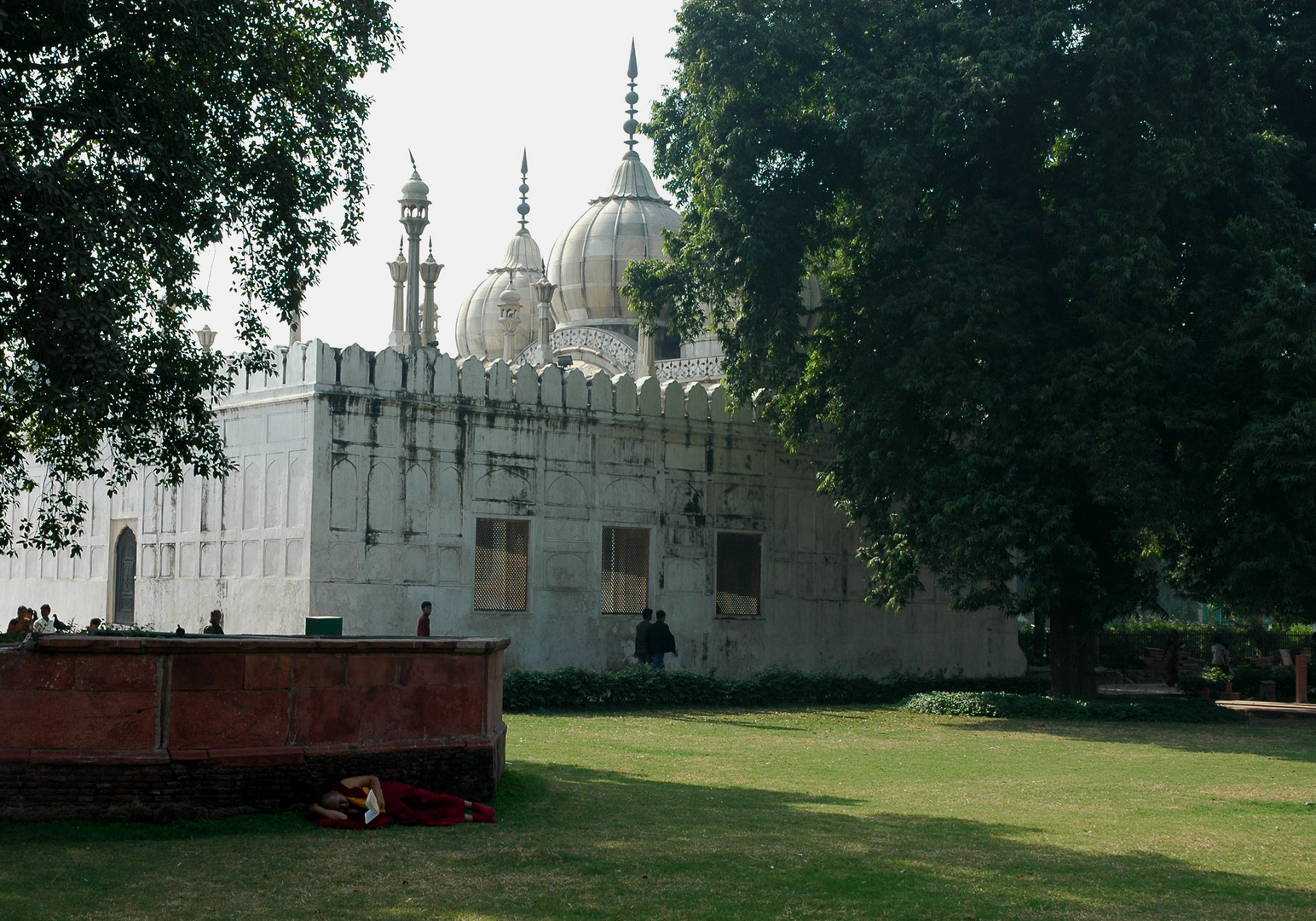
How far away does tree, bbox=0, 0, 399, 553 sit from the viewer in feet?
31.4

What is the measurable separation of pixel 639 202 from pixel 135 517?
16386 millimetres

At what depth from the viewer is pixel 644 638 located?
19641mm

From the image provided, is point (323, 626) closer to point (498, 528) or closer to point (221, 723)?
point (498, 528)

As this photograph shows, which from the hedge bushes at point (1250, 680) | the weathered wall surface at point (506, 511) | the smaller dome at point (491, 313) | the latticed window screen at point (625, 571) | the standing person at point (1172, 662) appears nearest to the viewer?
the weathered wall surface at point (506, 511)

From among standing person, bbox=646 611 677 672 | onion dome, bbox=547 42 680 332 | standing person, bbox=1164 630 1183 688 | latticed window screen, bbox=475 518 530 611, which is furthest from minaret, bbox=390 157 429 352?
standing person, bbox=1164 630 1183 688

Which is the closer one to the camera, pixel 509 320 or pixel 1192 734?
pixel 1192 734

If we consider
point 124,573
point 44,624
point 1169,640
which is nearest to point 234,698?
point 44,624

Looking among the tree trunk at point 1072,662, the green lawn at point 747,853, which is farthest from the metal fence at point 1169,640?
the green lawn at point 747,853

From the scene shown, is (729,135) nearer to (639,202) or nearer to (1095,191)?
(1095,191)

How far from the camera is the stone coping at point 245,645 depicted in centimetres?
804

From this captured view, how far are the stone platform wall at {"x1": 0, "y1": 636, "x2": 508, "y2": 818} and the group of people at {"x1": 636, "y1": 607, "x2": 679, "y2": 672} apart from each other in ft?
34.0

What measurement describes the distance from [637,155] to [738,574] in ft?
55.6

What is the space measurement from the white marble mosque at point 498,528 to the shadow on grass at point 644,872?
33.2 feet

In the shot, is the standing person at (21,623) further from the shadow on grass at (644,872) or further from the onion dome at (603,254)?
the onion dome at (603,254)
